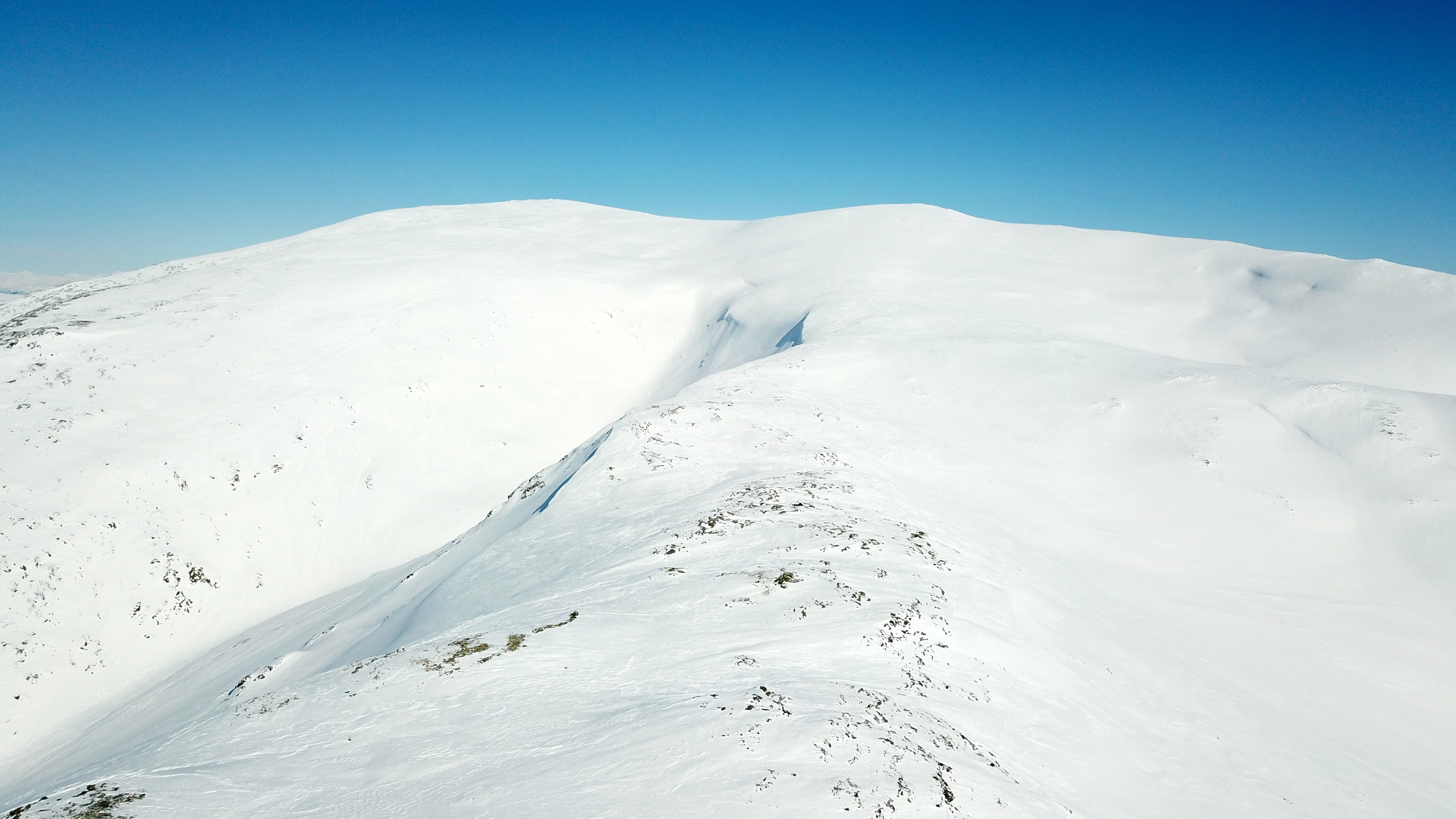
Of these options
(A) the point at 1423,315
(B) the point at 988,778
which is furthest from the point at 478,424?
(A) the point at 1423,315

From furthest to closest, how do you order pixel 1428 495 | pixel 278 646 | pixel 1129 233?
pixel 1129 233, pixel 1428 495, pixel 278 646

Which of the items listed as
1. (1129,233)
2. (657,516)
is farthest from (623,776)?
(1129,233)

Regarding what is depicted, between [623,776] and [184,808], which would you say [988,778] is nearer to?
[623,776]

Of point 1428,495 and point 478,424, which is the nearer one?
point 1428,495

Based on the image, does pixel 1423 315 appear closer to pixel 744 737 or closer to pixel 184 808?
pixel 744 737

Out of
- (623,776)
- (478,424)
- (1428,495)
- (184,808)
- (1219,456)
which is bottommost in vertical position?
(1428,495)

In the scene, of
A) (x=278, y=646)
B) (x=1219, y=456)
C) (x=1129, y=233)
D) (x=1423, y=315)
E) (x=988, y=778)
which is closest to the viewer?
(x=988, y=778)

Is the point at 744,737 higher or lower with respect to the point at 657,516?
lower
